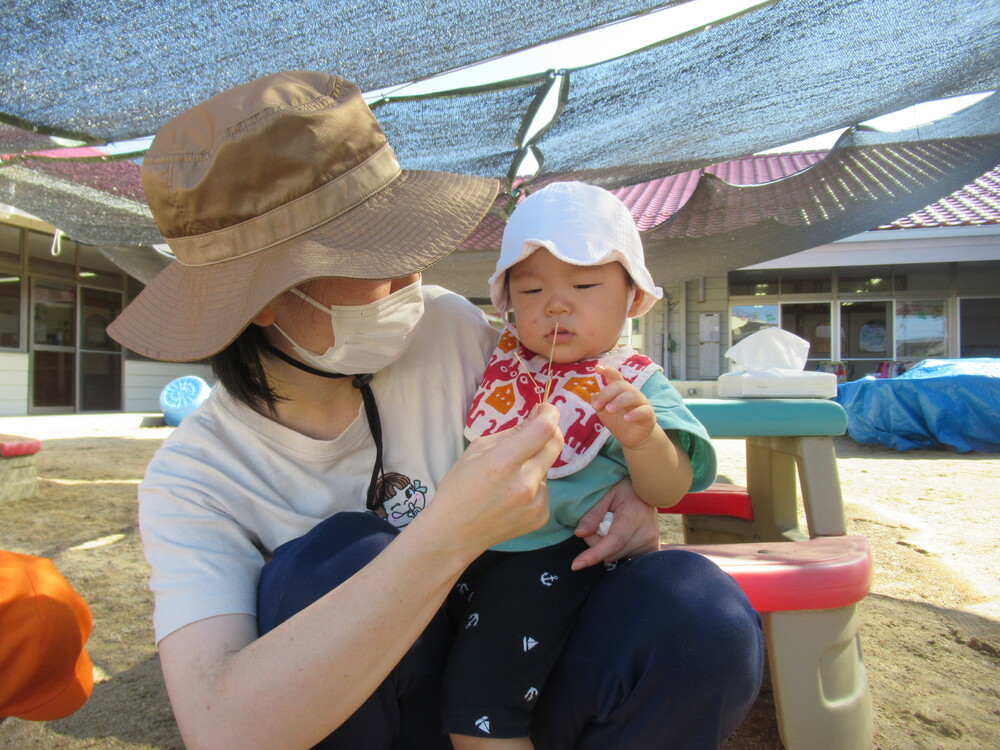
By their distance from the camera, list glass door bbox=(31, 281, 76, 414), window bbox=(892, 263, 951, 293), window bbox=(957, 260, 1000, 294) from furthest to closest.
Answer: window bbox=(892, 263, 951, 293)
window bbox=(957, 260, 1000, 294)
glass door bbox=(31, 281, 76, 414)

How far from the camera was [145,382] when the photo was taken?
11.6 metres

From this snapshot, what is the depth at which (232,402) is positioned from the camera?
1337mm

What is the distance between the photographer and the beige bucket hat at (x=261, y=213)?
41.2 inches

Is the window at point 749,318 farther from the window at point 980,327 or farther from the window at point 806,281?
the window at point 980,327

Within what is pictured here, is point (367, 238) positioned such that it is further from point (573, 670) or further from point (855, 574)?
point (855, 574)

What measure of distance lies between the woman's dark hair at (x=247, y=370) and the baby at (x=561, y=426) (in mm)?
446

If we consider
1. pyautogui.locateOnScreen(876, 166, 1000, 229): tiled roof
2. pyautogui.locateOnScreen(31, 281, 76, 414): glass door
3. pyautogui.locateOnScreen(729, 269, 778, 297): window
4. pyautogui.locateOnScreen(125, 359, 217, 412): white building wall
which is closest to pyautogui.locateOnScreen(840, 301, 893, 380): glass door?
pyautogui.locateOnScreen(729, 269, 778, 297): window

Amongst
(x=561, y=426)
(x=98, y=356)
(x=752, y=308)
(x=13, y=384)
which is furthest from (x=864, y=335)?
(x=13, y=384)

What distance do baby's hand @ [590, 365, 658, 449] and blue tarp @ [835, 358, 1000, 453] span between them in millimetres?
7442

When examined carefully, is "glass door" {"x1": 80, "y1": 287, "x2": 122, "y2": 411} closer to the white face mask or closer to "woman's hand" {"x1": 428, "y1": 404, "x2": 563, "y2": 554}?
the white face mask

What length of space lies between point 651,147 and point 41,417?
9.53 m

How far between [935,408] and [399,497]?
25.0 ft

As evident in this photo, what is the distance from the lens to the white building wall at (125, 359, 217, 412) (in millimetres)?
11328

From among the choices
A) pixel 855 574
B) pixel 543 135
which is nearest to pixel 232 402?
pixel 855 574
